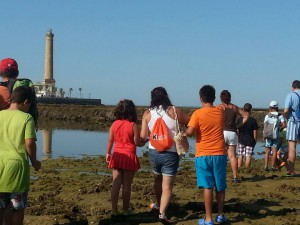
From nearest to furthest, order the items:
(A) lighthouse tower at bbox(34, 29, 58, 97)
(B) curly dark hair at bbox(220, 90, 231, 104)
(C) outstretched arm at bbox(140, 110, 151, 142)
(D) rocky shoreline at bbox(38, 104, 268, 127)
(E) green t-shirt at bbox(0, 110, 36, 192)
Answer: (E) green t-shirt at bbox(0, 110, 36, 192)
(C) outstretched arm at bbox(140, 110, 151, 142)
(B) curly dark hair at bbox(220, 90, 231, 104)
(D) rocky shoreline at bbox(38, 104, 268, 127)
(A) lighthouse tower at bbox(34, 29, 58, 97)

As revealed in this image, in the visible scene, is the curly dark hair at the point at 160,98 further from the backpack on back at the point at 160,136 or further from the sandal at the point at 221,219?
the sandal at the point at 221,219

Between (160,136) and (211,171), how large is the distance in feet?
2.84

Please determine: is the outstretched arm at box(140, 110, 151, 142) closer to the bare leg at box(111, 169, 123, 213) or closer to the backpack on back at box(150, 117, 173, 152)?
the backpack on back at box(150, 117, 173, 152)

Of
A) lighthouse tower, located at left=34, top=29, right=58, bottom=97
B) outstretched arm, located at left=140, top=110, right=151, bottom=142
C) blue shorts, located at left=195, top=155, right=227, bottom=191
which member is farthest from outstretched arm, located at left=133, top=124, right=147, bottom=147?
lighthouse tower, located at left=34, top=29, right=58, bottom=97

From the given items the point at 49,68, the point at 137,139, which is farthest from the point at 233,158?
the point at 49,68

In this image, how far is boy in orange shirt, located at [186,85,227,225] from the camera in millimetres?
6891

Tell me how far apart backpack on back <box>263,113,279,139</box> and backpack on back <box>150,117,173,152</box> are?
613 cm

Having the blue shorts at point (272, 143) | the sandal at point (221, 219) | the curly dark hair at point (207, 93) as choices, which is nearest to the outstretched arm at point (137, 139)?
the curly dark hair at point (207, 93)

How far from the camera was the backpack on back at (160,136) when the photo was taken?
6988 mm

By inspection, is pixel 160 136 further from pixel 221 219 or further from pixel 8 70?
pixel 8 70

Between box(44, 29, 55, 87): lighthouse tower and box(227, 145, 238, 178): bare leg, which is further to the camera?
box(44, 29, 55, 87): lighthouse tower

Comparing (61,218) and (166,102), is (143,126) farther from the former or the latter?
(61,218)

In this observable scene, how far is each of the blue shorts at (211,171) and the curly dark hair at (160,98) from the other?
92 cm

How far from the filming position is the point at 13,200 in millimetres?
5594
